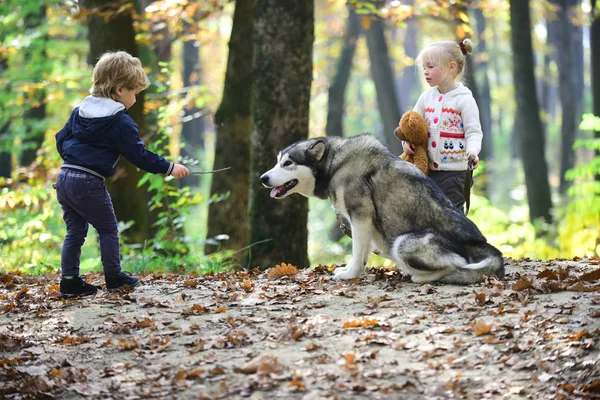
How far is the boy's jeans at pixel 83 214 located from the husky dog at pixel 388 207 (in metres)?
1.49

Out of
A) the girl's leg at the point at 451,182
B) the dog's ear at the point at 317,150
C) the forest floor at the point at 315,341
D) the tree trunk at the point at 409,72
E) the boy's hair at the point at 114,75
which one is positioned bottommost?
the forest floor at the point at 315,341

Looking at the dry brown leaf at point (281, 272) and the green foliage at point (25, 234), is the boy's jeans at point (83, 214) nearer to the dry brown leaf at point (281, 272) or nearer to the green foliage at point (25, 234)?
the dry brown leaf at point (281, 272)

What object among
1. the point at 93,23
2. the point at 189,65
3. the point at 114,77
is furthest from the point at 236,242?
the point at 189,65

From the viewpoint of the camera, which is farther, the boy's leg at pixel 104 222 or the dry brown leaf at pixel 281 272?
the dry brown leaf at pixel 281 272

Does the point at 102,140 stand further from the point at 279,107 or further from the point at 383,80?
the point at 383,80

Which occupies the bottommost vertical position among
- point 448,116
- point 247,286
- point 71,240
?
point 247,286

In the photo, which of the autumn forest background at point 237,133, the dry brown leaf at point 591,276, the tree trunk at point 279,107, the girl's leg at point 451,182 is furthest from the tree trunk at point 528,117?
the dry brown leaf at point 591,276

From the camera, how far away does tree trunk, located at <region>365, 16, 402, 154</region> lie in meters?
19.1

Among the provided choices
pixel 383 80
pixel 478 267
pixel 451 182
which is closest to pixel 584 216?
pixel 451 182

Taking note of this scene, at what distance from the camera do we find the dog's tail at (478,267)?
6.13m

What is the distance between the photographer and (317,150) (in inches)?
264

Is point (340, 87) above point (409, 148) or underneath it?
above

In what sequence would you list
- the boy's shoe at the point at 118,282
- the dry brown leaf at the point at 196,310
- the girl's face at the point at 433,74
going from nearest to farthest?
1. the dry brown leaf at the point at 196,310
2. the boy's shoe at the point at 118,282
3. the girl's face at the point at 433,74

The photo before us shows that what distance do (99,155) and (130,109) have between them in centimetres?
522
